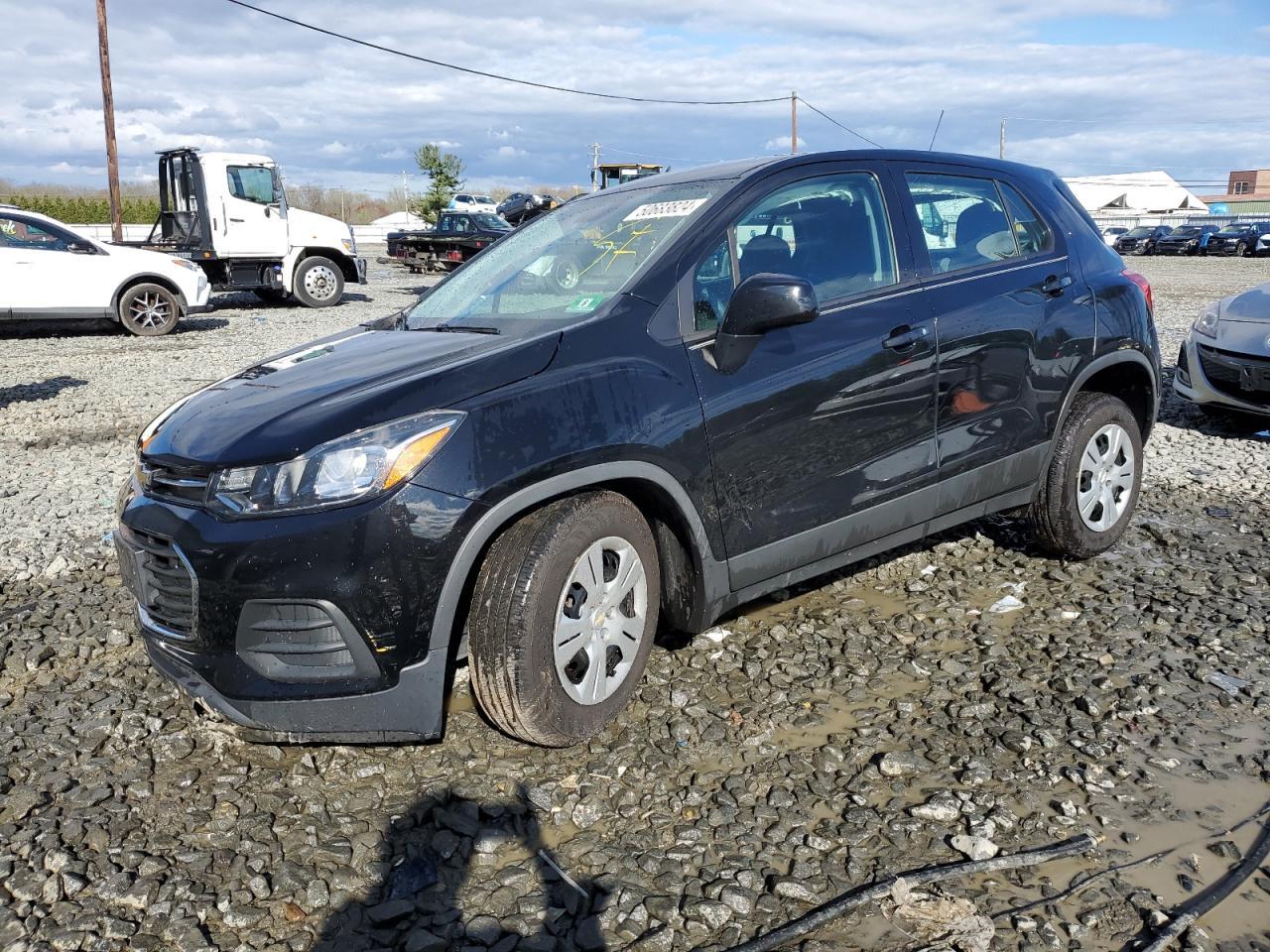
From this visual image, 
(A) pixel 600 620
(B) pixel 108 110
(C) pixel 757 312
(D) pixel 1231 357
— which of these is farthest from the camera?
(B) pixel 108 110

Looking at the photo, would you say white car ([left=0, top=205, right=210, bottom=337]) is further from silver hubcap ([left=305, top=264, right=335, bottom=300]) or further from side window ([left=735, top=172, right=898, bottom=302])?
side window ([left=735, top=172, right=898, bottom=302])

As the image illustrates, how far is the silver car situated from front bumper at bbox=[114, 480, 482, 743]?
6283 mm

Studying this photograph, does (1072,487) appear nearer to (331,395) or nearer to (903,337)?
(903,337)

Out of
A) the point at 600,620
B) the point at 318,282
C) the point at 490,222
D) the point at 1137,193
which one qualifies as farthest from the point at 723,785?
the point at 1137,193

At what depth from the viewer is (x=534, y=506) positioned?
298 centimetres

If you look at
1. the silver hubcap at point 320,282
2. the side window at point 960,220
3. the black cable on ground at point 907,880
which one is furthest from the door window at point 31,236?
the black cable on ground at point 907,880

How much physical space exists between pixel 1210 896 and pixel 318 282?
17.7m

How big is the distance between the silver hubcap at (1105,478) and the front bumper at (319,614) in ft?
10.1

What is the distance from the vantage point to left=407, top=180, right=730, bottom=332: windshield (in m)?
3.47

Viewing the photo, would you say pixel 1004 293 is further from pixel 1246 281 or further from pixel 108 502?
pixel 1246 281

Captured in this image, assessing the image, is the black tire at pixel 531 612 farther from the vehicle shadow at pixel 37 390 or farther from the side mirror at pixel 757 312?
the vehicle shadow at pixel 37 390

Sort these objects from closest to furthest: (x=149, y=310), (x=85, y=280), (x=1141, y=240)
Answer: (x=85, y=280)
(x=149, y=310)
(x=1141, y=240)

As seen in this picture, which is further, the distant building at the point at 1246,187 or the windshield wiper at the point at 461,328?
the distant building at the point at 1246,187

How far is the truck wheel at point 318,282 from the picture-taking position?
17.9 metres
